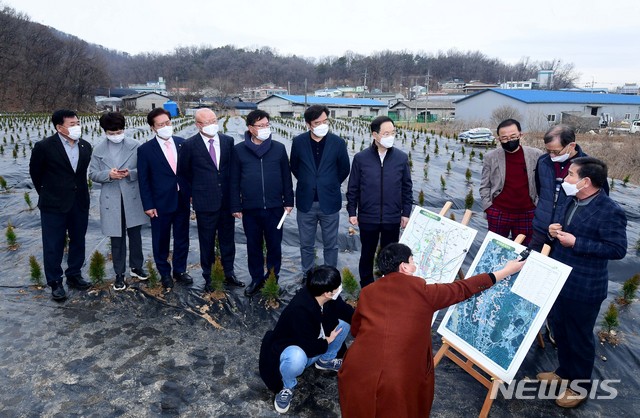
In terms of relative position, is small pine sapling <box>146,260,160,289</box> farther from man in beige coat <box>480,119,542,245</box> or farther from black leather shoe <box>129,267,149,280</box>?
man in beige coat <box>480,119,542,245</box>

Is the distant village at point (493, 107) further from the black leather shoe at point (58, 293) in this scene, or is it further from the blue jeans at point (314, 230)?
the black leather shoe at point (58, 293)

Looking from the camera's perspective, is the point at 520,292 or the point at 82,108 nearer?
the point at 520,292

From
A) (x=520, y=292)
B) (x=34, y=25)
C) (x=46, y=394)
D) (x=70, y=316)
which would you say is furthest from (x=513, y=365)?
(x=34, y=25)

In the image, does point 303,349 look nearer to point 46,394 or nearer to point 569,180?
point 46,394

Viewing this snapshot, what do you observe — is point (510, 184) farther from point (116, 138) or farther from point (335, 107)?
point (335, 107)

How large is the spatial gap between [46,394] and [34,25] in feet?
208

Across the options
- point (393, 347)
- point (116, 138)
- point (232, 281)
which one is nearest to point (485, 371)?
point (393, 347)

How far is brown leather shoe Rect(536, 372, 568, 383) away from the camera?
107 inches

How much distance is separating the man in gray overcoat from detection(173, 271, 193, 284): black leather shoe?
520 millimetres

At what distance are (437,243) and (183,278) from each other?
105 inches

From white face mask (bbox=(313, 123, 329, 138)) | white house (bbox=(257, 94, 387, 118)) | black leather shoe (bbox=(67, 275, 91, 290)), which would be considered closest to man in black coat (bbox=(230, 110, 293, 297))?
white face mask (bbox=(313, 123, 329, 138))

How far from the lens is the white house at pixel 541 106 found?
31.9 metres

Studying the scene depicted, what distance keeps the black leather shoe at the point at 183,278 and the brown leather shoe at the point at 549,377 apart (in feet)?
10.8

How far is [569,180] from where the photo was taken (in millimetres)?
2496
